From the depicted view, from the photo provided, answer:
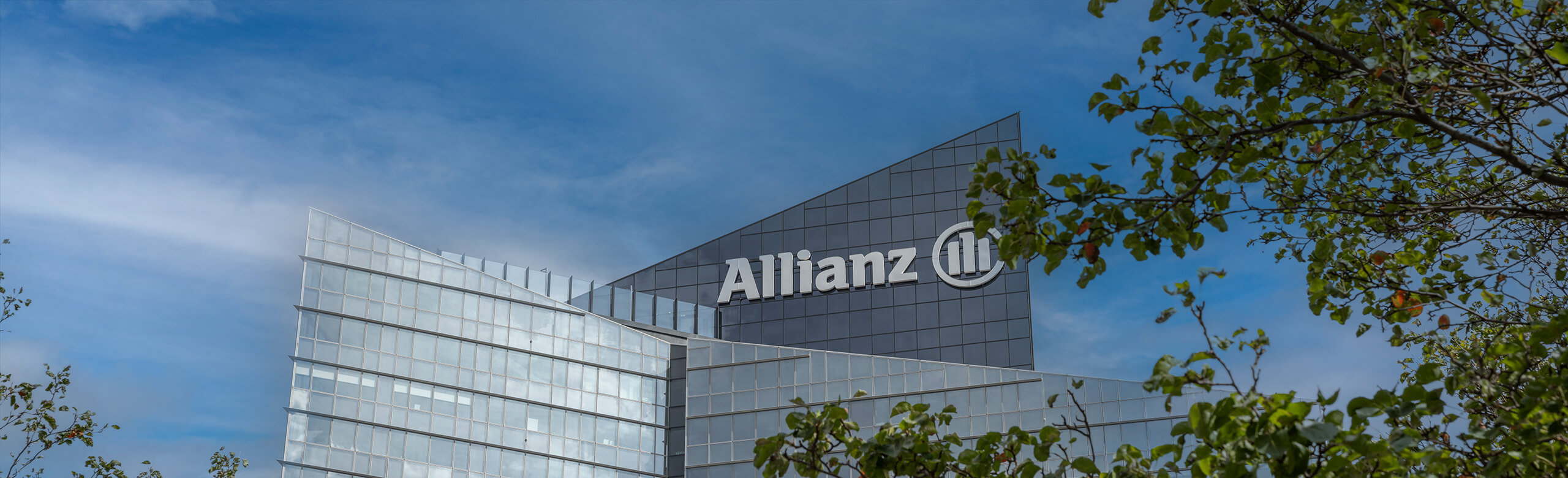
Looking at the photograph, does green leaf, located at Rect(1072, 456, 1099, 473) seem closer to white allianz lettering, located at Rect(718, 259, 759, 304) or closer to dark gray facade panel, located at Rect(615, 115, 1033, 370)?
dark gray facade panel, located at Rect(615, 115, 1033, 370)

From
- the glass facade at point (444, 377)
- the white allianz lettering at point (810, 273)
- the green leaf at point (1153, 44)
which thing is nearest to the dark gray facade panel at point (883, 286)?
the white allianz lettering at point (810, 273)

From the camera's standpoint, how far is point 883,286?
55469 millimetres

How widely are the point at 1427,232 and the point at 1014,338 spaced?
4118 cm

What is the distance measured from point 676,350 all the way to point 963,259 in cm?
1383

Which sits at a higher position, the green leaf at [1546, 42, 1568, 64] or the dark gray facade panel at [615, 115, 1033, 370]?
the dark gray facade panel at [615, 115, 1033, 370]

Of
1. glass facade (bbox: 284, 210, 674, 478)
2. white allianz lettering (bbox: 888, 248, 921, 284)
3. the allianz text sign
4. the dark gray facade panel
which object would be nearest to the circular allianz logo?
the allianz text sign

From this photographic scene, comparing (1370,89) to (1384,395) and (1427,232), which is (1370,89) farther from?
(1427,232)

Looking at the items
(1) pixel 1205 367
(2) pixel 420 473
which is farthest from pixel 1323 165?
(2) pixel 420 473

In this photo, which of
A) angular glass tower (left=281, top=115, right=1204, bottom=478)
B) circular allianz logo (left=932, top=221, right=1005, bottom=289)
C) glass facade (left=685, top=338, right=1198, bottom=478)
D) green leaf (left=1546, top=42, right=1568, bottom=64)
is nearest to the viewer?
green leaf (left=1546, top=42, right=1568, bottom=64)

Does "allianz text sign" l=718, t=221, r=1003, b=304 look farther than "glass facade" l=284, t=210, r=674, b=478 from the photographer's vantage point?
Yes

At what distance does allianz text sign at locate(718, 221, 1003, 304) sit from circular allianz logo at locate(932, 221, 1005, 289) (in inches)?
1.1

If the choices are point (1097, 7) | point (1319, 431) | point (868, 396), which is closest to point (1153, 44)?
point (1097, 7)

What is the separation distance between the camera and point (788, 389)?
48.3 meters

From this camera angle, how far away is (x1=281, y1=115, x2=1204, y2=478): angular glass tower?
45.4 meters
